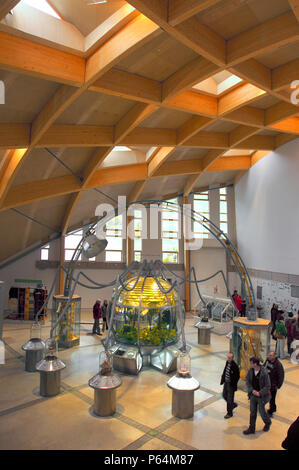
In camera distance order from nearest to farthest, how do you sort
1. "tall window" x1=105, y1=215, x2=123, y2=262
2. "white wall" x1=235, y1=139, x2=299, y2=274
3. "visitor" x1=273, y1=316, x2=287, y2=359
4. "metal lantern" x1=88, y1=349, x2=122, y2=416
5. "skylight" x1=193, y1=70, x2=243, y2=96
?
"metal lantern" x1=88, y1=349, x2=122, y2=416 → "skylight" x1=193, y1=70, x2=243, y2=96 → "visitor" x1=273, y1=316, x2=287, y2=359 → "white wall" x1=235, y1=139, x2=299, y2=274 → "tall window" x1=105, y1=215, x2=123, y2=262

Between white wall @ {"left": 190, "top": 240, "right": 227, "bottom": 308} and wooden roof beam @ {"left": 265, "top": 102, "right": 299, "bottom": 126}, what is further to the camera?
white wall @ {"left": 190, "top": 240, "right": 227, "bottom": 308}

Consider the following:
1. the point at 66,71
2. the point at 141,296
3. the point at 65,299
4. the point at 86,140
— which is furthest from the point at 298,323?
the point at 66,71

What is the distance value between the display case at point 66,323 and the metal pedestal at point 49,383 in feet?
13.2

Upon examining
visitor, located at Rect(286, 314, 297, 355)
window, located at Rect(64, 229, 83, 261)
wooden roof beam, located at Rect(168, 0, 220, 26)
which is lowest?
visitor, located at Rect(286, 314, 297, 355)

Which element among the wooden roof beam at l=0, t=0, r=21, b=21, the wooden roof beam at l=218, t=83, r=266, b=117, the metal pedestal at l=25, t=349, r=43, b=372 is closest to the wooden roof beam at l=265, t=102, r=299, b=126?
the wooden roof beam at l=218, t=83, r=266, b=117

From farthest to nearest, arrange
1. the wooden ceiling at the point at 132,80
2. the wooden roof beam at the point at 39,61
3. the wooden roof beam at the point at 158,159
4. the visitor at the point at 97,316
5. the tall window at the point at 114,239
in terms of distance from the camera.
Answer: the tall window at the point at 114,239, the visitor at the point at 97,316, the wooden roof beam at the point at 158,159, the wooden ceiling at the point at 132,80, the wooden roof beam at the point at 39,61

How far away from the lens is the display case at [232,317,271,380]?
8289mm

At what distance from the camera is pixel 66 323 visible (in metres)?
11.8

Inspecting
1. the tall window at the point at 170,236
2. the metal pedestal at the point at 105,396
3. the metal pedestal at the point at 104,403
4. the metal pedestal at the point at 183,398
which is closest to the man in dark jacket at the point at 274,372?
the metal pedestal at the point at 183,398

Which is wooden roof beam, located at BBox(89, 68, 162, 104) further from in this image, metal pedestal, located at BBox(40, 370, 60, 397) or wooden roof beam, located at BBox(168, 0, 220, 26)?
metal pedestal, located at BBox(40, 370, 60, 397)

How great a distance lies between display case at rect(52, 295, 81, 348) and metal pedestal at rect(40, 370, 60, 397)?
401cm

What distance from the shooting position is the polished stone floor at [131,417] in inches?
222

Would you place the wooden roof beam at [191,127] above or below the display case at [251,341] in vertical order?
above

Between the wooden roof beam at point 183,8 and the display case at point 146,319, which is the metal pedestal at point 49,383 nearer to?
the display case at point 146,319
